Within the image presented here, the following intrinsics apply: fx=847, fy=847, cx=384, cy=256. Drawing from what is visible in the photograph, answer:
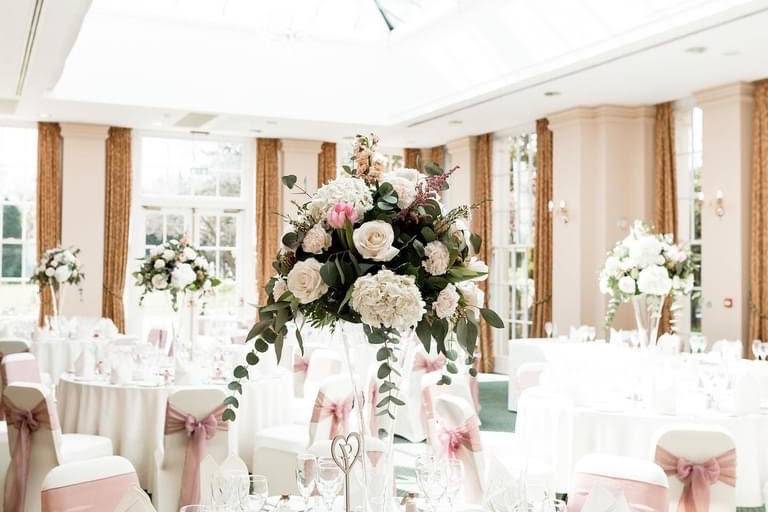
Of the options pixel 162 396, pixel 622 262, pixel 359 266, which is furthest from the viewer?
pixel 622 262

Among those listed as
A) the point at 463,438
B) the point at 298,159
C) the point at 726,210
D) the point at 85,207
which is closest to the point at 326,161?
the point at 298,159

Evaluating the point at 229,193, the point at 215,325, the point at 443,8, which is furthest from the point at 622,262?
the point at 229,193

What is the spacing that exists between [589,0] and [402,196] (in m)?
6.82

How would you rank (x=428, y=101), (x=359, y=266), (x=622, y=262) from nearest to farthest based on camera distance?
(x=359, y=266), (x=622, y=262), (x=428, y=101)

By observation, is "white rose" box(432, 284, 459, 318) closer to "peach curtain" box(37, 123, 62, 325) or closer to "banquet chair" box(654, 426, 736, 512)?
"banquet chair" box(654, 426, 736, 512)

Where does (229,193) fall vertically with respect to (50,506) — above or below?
above

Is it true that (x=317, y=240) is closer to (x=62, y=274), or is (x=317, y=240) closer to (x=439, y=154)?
(x=62, y=274)

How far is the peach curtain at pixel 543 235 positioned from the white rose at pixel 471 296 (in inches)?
374

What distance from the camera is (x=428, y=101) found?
11.7 meters

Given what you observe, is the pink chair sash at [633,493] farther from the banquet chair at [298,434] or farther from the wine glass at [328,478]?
the banquet chair at [298,434]

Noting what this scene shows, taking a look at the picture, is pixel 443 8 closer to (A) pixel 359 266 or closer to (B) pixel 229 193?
(B) pixel 229 193

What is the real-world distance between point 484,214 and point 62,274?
252 inches

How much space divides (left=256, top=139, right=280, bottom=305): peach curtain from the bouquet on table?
11.4 meters

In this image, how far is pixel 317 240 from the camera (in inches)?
94.7
